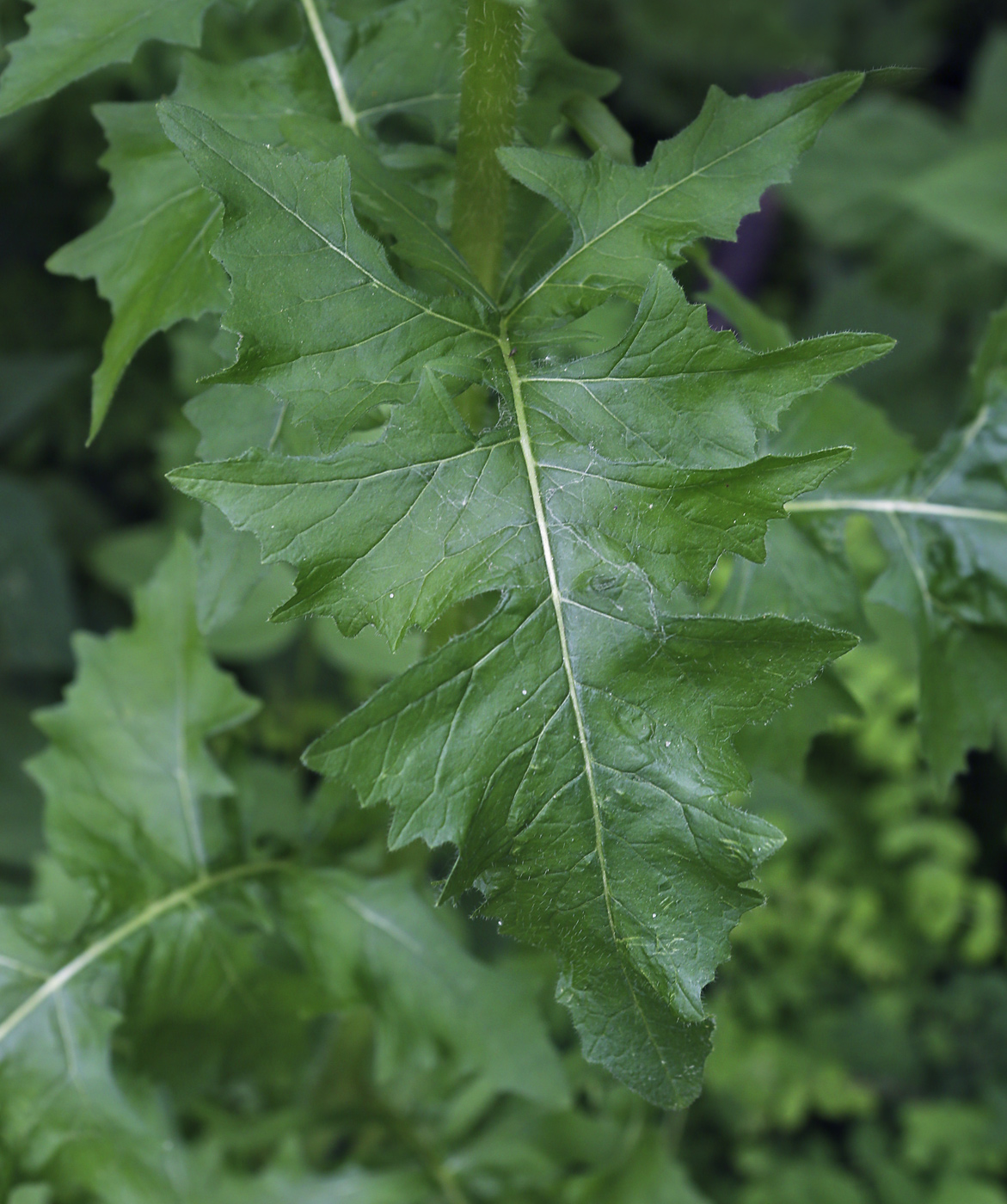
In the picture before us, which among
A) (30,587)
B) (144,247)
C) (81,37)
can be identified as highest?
(81,37)

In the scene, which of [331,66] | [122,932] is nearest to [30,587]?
[122,932]

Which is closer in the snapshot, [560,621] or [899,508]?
[560,621]

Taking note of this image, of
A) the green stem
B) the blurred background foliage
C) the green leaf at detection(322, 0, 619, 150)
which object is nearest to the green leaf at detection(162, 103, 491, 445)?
the green stem

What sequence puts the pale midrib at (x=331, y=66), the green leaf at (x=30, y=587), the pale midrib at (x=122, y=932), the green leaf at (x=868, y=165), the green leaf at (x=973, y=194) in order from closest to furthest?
the pale midrib at (x=331, y=66) → the pale midrib at (x=122, y=932) → the green leaf at (x=30, y=587) → the green leaf at (x=973, y=194) → the green leaf at (x=868, y=165)

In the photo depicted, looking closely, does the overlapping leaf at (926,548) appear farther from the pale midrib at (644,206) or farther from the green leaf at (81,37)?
the green leaf at (81,37)

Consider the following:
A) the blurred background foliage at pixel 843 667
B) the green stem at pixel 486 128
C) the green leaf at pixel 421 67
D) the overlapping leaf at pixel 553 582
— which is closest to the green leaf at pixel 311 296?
the overlapping leaf at pixel 553 582

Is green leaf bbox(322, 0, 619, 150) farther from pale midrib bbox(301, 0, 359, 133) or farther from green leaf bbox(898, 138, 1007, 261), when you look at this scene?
green leaf bbox(898, 138, 1007, 261)

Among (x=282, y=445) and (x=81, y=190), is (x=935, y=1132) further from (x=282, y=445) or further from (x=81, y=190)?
(x=81, y=190)

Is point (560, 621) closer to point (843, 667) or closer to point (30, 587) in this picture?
point (843, 667)

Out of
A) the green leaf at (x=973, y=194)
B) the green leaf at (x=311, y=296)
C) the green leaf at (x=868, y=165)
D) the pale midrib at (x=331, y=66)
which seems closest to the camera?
the green leaf at (x=311, y=296)
